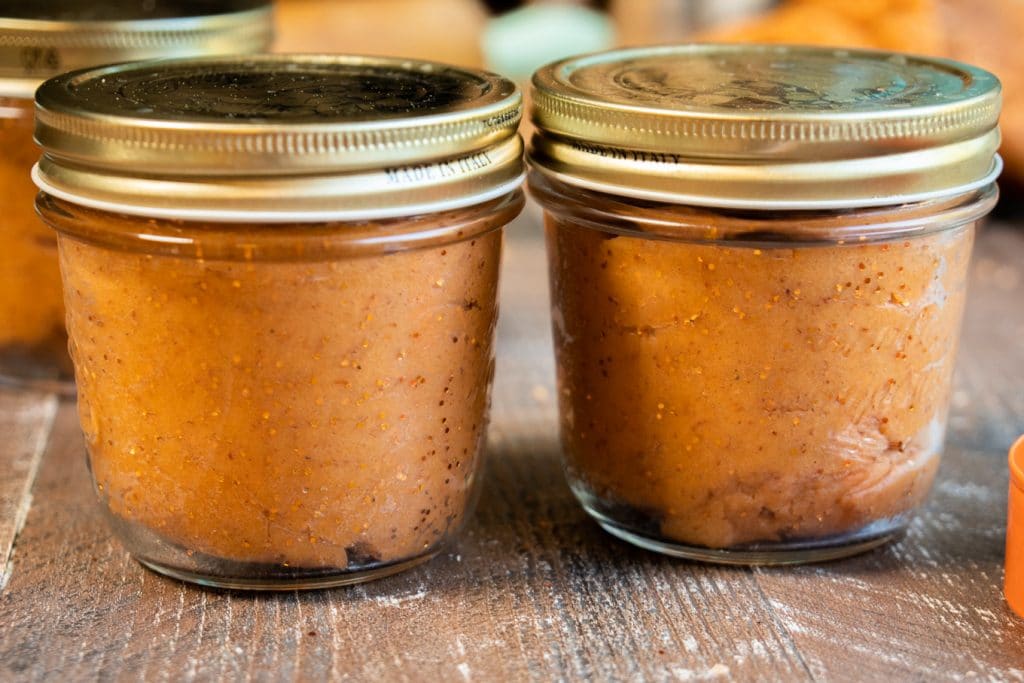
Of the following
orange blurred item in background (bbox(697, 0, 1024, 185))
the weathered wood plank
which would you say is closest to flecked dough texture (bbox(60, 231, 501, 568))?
the weathered wood plank

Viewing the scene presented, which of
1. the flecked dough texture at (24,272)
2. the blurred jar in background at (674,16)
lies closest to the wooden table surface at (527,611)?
the flecked dough texture at (24,272)

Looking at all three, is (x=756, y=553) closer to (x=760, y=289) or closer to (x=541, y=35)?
(x=760, y=289)

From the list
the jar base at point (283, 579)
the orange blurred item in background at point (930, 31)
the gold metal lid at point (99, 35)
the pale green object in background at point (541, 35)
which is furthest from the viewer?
the pale green object in background at point (541, 35)

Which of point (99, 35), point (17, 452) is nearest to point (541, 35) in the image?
point (99, 35)

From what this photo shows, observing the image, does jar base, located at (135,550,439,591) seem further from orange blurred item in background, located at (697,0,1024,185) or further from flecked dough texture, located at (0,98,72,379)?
orange blurred item in background, located at (697,0,1024,185)

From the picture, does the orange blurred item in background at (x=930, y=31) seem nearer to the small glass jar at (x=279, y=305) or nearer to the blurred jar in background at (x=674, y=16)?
the blurred jar in background at (x=674, y=16)

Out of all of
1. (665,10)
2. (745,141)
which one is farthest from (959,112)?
Answer: (665,10)

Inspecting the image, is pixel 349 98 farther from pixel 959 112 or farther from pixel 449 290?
pixel 959 112
